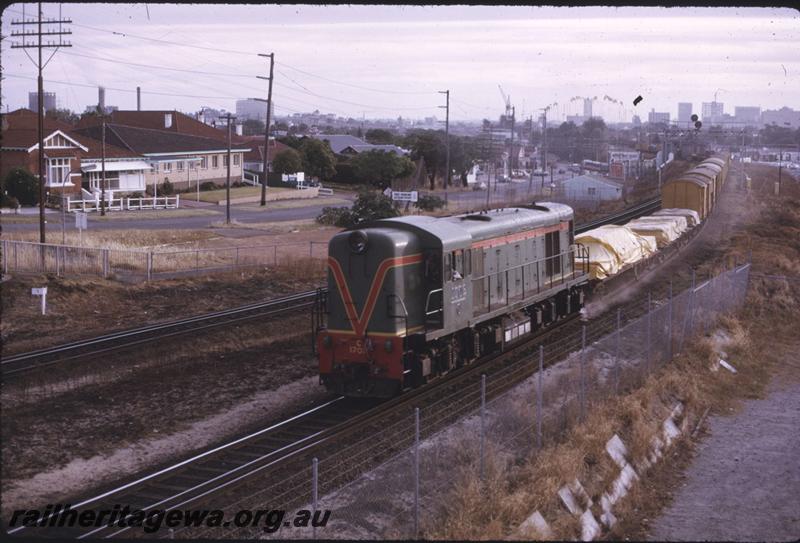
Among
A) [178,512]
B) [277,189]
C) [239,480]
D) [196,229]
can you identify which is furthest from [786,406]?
[277,189]

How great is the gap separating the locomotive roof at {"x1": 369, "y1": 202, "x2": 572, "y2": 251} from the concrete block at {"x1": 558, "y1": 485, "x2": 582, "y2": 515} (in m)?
6.93

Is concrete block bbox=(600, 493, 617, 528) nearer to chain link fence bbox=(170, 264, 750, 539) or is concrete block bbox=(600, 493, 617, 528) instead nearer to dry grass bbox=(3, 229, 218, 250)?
chain link fence bbox=(170, 264, 750, 539)

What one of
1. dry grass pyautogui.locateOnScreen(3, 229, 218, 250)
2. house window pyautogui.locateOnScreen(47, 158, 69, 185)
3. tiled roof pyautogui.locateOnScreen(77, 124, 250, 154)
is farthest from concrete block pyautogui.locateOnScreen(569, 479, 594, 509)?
tiled roof pyautogui.locateOnScreen(77, 124, 250, 154)

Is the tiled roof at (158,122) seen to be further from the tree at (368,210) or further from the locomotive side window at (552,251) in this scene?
the locomotive side window at (552,251)

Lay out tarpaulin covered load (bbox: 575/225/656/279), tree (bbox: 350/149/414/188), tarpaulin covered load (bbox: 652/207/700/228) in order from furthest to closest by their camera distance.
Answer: tree (bbox: 350/149/414/188) < tarpaulin covered load (bbox: 652/207/700/228) < tarpaulin covered load (bbox: 575/225/656/279)

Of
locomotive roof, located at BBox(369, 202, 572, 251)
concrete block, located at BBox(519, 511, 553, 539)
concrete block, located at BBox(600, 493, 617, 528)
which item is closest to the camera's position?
concrete block, located at BBox(519, 511, 553, 539)

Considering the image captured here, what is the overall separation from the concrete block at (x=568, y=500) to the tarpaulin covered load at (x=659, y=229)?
88.9 ft

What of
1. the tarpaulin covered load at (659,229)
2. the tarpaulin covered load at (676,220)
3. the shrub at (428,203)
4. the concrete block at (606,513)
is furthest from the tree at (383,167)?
the concrete block at (606,513)

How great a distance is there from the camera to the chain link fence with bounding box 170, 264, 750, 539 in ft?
36.0

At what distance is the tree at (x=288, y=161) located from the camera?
253 feet

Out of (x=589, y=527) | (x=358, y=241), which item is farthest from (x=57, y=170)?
(x=589, y=527)

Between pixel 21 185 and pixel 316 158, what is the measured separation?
1249 inches

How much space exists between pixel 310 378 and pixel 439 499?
9.00 meters

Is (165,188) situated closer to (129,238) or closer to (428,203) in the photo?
(428,203)
